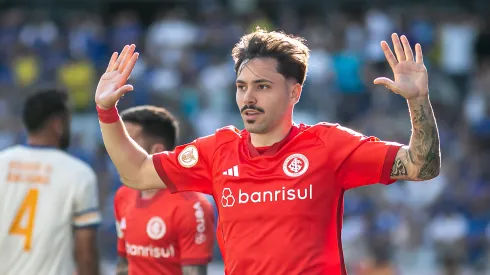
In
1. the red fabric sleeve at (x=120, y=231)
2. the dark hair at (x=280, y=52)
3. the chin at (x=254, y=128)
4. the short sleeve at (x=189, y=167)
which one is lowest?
the red fabric sleeve at (x=120, y=231)

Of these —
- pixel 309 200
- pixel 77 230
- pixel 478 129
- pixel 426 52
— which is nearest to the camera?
pixel 309 200

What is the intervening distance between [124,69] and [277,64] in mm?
844

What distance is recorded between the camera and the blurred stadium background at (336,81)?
14.5 meters

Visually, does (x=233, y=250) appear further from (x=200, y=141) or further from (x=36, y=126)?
(x=36, y=126)

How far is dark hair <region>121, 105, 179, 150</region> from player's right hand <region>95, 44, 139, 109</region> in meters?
1.55

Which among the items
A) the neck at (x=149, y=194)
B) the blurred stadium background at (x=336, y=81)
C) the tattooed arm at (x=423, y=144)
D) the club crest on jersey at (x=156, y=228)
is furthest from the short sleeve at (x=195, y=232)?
the blurred stadium background at (x=336, y=81)

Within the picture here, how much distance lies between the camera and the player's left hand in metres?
5.19

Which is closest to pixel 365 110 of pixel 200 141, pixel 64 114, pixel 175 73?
pixel 175 73

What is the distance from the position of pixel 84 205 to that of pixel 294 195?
7.02ft

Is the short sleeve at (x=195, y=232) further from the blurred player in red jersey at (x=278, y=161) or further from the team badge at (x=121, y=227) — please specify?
the blurred player in red jersey at (x=278, y=161)

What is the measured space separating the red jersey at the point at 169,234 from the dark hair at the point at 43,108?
924mm

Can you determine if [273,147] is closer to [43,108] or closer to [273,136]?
[273,136]

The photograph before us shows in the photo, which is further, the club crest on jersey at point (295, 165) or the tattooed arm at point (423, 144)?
the club crest on jersey at point (295, 165)

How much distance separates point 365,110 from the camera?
16.5 meters
